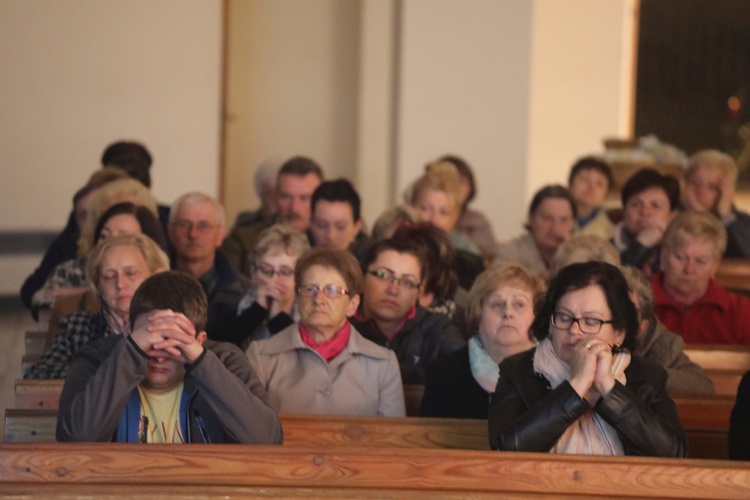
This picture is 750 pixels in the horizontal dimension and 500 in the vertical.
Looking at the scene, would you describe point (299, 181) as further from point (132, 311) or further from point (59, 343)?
point (132, 311)

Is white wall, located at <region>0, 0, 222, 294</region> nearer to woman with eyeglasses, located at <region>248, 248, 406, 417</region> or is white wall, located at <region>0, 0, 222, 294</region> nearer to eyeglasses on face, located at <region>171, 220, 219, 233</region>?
eyeglasses on face, located at <region>171, 220, 219, 233</region>

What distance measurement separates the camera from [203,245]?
18.8 feet

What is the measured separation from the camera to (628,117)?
11297 mm

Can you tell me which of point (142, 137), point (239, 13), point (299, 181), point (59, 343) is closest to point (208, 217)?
point (299, 181)

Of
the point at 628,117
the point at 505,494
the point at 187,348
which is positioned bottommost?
the point at 505,494

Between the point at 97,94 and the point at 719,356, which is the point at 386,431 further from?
the point at 97,94

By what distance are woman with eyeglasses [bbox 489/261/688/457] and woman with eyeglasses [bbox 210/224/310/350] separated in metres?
1.51

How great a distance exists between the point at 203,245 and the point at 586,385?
281 centimetres

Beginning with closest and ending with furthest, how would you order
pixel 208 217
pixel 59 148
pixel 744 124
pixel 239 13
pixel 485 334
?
pixel 485 334 → pixel 208 217 → pixel 59 148 → pixel 239 13 → pixel 744 124

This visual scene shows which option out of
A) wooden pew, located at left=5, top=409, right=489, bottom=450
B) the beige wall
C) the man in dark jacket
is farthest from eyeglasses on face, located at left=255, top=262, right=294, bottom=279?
the beige wall

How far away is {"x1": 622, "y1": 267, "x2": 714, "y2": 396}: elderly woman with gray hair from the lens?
427 cm

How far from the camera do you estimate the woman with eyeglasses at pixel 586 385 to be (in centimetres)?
325

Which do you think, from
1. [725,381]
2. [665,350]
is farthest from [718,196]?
[665,350]

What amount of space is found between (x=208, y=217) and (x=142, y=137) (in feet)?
11.5
